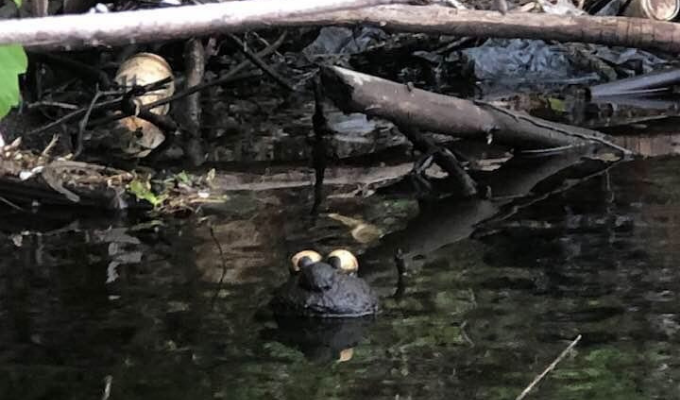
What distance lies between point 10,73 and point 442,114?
4.30m

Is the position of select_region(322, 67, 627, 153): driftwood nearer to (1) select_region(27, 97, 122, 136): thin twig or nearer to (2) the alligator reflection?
(1) select_region(27, 97, 122, 136): thin twig

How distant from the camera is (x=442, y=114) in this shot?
224 inches

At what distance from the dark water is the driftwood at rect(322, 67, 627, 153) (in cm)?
45

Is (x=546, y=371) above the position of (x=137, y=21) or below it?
below

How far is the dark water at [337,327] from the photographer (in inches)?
135

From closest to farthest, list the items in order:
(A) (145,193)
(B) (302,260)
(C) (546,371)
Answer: (C) (546,371) → (B) (302,260) → (A) (145,193)

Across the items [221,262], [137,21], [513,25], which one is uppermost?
[137,21]

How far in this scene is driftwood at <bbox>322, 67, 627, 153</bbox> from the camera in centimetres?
529

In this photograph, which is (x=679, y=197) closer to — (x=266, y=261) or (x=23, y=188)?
(x=266, y=261)

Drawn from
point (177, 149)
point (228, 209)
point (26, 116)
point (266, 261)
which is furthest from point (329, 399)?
point (26, 116)

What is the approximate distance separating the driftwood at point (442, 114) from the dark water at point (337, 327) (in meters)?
0.45

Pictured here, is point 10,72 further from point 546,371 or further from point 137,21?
point 546,371

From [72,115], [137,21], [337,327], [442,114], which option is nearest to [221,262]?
[337,327]

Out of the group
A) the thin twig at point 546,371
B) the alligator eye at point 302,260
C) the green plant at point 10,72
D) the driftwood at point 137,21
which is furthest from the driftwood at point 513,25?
the green plant at point 10,72
